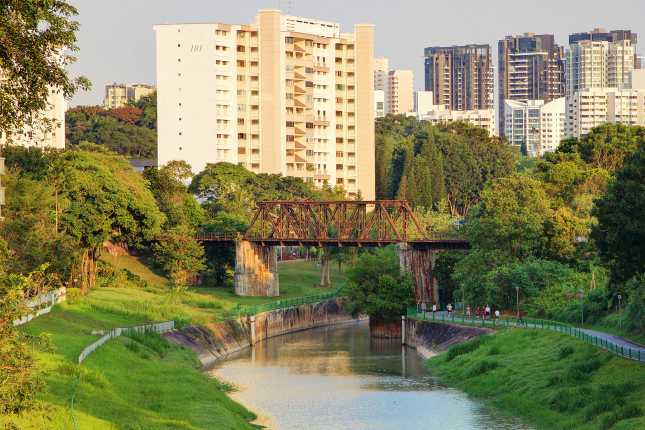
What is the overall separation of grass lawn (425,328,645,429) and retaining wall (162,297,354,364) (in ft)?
61.9

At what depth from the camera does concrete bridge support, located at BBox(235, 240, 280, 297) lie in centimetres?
9762

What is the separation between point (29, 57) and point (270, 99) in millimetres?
125796

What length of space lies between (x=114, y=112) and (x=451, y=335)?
14425 cm

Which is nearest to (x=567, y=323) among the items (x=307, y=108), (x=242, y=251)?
(x=242, y=251)

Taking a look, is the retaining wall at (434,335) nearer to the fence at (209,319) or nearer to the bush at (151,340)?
the fence at (209,319)

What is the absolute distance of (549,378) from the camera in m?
51.1

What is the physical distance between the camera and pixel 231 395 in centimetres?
5534

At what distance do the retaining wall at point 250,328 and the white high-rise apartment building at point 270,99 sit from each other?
180ft

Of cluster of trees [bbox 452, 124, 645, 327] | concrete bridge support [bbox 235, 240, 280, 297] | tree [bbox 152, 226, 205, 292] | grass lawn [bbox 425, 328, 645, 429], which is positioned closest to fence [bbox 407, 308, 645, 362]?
grass lawn [bbox 425, 328, 645, 429]

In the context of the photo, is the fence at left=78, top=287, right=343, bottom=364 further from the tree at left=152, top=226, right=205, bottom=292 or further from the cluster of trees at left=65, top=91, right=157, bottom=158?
the cluster of trees at left=65, top=91, right=157, bottom=158

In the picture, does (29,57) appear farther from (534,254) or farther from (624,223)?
(534,254)

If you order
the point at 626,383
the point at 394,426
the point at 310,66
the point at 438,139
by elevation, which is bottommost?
the point at 394,426

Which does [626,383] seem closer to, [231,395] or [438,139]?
[231,395]

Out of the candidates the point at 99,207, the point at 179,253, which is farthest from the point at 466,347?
the point at 99,207
